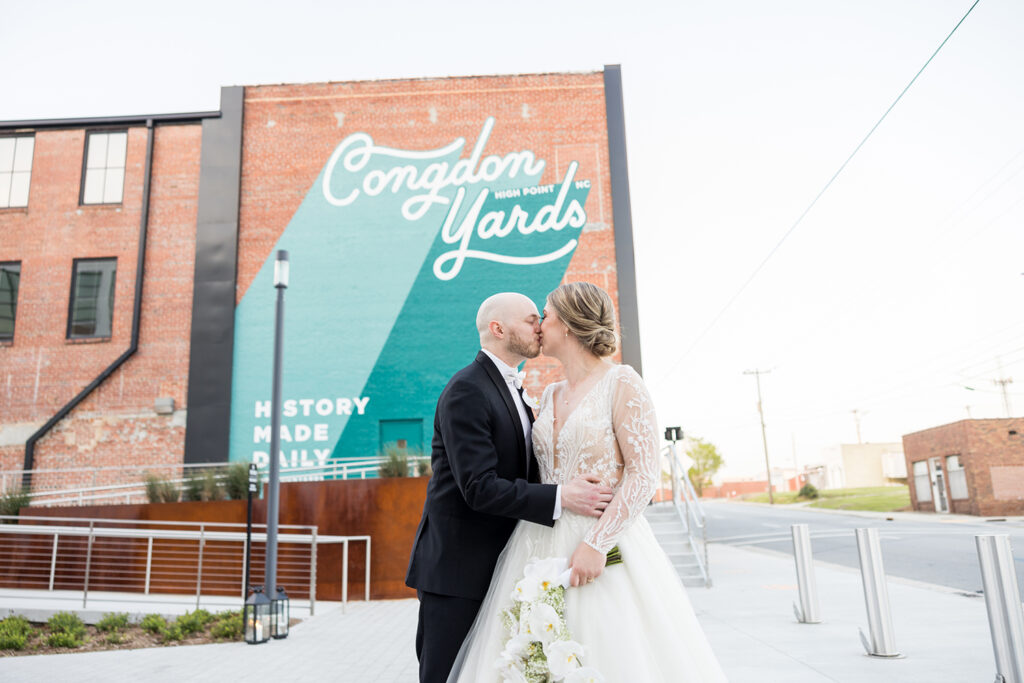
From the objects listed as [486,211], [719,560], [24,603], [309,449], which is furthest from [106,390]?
[719,560]

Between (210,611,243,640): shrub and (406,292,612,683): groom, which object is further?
(210,611,243,640): shrub

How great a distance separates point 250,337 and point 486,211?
7131 millimetres

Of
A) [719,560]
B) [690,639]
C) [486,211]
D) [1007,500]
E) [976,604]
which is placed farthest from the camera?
[486,211]

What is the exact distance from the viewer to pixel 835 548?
1650cm

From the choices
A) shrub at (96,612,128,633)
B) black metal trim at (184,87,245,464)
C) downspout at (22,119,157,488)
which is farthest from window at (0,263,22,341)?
shrub at (96,612,128,633)

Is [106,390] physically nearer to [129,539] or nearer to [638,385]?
[129,539]

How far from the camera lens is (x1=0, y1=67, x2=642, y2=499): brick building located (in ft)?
60.4

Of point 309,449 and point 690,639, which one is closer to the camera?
point 690,639

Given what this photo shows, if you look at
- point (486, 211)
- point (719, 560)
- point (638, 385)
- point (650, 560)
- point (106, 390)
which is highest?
point (486, 211)

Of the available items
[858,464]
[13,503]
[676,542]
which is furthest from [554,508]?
[858,464]

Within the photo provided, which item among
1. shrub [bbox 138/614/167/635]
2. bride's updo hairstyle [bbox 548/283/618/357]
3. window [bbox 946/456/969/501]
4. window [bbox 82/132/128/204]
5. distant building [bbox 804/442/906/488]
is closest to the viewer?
bride's updo hairstyle [bbox 548/283/618/357]

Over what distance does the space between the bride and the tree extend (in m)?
78.2

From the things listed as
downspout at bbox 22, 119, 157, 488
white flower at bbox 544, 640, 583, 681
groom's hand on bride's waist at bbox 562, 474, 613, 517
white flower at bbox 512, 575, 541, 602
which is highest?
downspout at bbox 22, 119, 157, 488

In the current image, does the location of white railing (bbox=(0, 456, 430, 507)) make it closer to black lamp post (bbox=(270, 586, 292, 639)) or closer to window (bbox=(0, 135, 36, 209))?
window (bbox=(0, 135, 36, 209))
